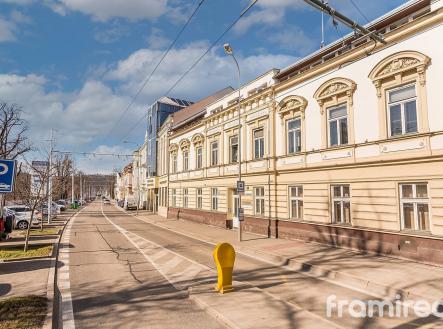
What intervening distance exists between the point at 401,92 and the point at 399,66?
3.14 feet

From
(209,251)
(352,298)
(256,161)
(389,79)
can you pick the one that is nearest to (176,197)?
(256,161)

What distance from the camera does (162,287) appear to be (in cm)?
887

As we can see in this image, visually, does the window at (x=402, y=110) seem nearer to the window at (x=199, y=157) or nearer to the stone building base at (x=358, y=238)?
the stone building base at (x=358, y=238)

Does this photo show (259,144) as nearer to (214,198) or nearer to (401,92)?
(214,198)

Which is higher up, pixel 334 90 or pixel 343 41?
pixel 343 41

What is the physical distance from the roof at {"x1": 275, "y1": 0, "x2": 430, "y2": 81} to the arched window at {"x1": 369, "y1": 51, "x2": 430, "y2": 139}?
1857 mm

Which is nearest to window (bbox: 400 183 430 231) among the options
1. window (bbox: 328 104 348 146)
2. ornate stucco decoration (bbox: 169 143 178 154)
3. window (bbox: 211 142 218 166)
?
window (bbox: 328 104 348 146)

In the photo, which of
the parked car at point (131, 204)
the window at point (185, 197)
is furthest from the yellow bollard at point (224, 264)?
the parked car at point (131, 204)

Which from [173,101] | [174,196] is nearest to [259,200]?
[174,196]

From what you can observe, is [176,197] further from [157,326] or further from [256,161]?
[157,326]

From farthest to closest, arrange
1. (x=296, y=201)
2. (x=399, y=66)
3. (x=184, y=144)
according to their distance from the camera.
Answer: (x=184, y=144) < (x=296, y=201) < (x=399, y=66)

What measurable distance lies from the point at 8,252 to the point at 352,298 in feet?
41.5

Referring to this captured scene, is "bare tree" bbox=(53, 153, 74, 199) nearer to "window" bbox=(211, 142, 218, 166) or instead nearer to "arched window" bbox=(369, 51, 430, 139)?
"window" bbox=(211, 142, 218, 166)

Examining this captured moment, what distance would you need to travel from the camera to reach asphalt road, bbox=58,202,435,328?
654 cm
